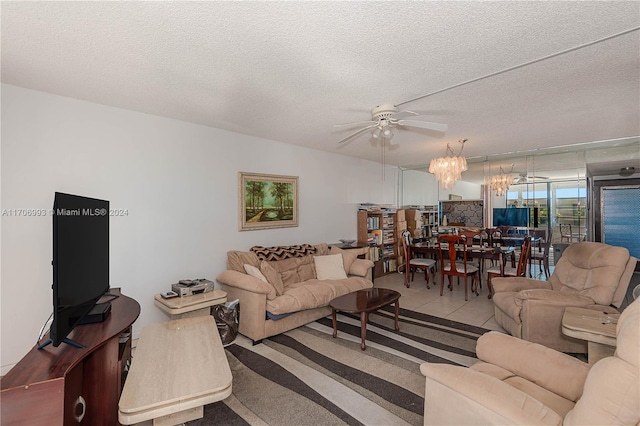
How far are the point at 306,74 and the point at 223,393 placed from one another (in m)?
2.20

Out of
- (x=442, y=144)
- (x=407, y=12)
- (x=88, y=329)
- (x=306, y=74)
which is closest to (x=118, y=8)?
(x=306, y=74)

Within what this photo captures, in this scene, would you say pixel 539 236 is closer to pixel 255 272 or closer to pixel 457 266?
pixel 457 266

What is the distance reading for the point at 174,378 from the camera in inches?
60.6

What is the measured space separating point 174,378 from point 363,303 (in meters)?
2.06

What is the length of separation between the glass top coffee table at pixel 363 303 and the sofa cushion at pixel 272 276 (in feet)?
2.35

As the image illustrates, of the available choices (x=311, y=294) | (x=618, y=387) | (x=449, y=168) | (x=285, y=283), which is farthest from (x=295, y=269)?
(x=618, y=387)

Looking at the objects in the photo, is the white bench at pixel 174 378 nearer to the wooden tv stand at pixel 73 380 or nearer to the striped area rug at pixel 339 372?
the wooden tv stand at pixel 73 380

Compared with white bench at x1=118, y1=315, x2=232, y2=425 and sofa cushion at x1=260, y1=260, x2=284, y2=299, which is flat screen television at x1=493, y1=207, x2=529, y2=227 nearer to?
sofa cushion at x1=260, y1=260, x2=284, y2=299

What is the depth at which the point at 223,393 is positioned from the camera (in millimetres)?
1473

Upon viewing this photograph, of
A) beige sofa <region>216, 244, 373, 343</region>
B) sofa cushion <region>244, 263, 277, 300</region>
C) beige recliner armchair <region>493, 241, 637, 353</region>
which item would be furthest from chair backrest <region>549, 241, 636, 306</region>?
sofa cushion <region>244, 263, 277, 300</region>

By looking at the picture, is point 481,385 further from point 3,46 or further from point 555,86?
point 3,46

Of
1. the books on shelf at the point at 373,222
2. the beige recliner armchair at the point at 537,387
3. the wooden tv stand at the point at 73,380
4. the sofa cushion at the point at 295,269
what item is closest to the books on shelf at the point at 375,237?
the books on shelf at the point at 373,222

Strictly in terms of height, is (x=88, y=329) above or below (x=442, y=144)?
below

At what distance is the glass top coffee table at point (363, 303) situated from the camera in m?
2.99
